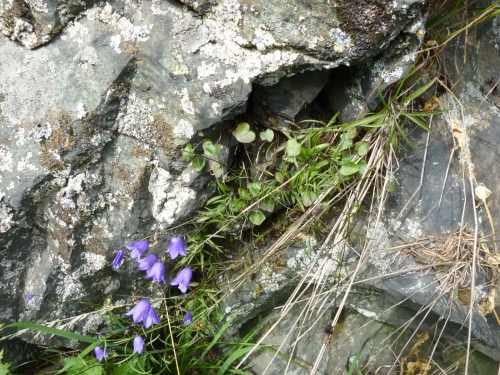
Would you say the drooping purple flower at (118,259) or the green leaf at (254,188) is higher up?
the green leaf at (254,188)

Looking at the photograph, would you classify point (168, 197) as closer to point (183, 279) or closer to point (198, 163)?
point (198, 163)

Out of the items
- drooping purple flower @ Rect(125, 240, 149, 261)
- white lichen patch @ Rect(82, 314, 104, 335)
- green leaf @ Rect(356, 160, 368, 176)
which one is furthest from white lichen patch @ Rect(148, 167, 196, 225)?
green leaf @ Rect(356, 160, 368, 176)

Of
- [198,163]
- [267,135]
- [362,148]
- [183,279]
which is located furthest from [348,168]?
[183,279]

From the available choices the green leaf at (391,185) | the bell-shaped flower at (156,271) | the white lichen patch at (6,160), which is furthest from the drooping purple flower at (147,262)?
the green leaf at (391,185)

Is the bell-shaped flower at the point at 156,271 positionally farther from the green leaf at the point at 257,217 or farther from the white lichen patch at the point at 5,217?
the white lichen patch at the point at 5,217

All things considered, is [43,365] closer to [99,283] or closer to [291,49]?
[99,283]

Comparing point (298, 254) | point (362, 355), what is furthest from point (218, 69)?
point (362, 355)

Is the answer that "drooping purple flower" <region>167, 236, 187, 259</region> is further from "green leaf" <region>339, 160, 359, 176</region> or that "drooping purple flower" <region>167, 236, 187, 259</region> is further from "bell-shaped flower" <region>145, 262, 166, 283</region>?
"green leaf" <region>339, 160, 359, 176</region>
